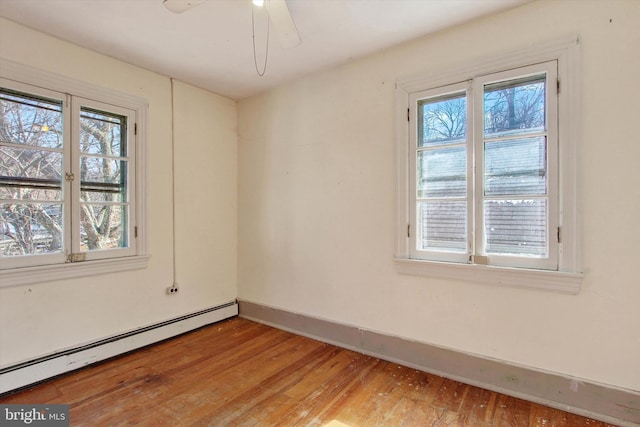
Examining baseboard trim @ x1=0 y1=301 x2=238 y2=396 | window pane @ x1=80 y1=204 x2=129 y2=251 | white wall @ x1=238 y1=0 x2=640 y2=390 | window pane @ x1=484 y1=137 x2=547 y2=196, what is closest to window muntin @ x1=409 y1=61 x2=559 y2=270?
window pane @ x1=484 y1=137 x2=547 y2=196

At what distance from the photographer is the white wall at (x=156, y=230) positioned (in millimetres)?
2189

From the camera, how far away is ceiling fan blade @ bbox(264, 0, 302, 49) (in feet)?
5.49

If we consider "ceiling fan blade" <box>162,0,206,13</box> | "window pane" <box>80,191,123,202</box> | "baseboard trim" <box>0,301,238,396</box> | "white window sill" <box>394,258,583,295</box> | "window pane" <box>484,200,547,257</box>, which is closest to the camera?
"ceiling fan blade" <box>162,0,206,13</box>

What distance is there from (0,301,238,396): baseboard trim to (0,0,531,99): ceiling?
2397 mm

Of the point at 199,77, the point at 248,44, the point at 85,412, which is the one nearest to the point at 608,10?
the point at 248,44

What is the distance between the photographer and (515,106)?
2.04m

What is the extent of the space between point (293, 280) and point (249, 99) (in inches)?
83.7

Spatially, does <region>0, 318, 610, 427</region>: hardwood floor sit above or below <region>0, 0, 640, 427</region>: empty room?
below

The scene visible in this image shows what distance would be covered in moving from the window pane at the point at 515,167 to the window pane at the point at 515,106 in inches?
3.5

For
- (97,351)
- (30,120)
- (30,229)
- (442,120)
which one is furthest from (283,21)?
(97,351)

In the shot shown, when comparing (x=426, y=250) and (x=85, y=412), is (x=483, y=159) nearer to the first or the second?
(x=426, y=250)

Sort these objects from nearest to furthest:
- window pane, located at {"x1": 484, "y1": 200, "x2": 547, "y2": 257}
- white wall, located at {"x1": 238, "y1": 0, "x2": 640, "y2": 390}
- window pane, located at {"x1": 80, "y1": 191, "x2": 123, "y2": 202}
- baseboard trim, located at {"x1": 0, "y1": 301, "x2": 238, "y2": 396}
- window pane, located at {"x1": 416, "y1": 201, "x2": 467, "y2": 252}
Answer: white wall, located at {"x1": 238, "y1": 0, "x2": 640, "y2": 390} < window pane, located at {"x1": 484, "y1": 200, "x2": 547, "y2": 257} < baseboard trim, located at {"x1": 0, "y1": 301, "x2": 238, "y2": 396} < window pane, located at {"x1": 416, "y1": 201, "x2": 467, "y2": 252} < window pane, located at {"x1": 80, "y1": 191, "x2": 123, "y2": 202}

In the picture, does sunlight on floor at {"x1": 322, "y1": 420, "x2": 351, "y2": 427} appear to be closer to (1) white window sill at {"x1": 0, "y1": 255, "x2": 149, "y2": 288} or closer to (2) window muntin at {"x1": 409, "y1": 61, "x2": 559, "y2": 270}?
(2) window muntin at {"x1": 409, "y1": 61, "x2": 559, "y2": 270}

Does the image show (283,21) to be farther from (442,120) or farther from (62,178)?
(62,178)
